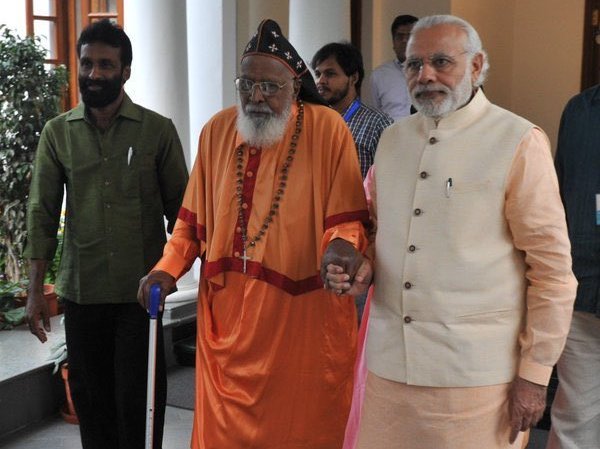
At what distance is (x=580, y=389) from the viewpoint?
3398 millimetres

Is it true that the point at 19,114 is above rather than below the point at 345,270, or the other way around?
above

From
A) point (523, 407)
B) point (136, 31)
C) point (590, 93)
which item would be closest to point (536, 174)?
point (523, 407)

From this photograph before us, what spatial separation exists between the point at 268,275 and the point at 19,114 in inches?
135

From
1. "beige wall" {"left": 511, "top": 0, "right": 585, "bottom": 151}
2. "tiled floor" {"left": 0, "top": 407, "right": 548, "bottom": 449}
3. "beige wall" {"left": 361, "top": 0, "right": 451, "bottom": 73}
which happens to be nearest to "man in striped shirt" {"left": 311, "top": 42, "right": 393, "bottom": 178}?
"tiled floor" {"left": 0, "top": 407, "right": 548, "bottom": 449}

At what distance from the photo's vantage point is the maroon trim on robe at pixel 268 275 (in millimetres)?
3074

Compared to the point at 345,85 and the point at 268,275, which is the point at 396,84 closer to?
the point at 345,85

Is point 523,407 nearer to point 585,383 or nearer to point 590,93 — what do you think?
point 585,383

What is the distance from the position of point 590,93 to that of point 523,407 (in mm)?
1462

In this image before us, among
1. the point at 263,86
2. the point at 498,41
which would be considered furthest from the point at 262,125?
the point at 498,41

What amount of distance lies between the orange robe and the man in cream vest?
0.54 m

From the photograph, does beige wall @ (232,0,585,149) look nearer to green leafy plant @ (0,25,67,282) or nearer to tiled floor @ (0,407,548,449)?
green leafy plant @ (0,25,67,282)

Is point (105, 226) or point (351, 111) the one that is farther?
point (351, 111)

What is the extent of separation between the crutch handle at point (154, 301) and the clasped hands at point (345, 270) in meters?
0.65

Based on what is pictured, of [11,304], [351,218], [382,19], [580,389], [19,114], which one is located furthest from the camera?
[382,19]
